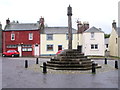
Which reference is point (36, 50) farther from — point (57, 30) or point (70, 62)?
point (70, 62)

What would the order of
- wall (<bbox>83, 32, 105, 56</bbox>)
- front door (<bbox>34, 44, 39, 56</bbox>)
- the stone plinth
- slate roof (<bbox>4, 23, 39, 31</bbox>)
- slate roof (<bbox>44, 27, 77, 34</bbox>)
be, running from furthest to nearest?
slate roof (<bbox>4, 23, 39, 31</bbox>) < slate roof (<bbox>44, 27, 77, 34</bbox>) < front door (<bbox>34, 44, 39, 56</bbox>) < wall (<bbox>83, 32, 105, 56</bbox>) < the stone plinth

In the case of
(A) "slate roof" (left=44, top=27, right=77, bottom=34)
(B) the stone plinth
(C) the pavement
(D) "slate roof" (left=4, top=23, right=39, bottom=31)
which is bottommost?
(C) the pavement

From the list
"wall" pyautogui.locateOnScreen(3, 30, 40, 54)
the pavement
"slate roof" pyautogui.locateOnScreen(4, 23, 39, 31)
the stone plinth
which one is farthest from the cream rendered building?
the pavement

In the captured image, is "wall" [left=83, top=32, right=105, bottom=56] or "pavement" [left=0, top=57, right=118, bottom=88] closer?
"pavement" [left=0, top=57, right=118, bottom=88]

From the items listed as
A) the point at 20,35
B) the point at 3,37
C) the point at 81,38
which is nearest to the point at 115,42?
the point at 81,38

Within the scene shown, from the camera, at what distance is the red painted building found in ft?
129

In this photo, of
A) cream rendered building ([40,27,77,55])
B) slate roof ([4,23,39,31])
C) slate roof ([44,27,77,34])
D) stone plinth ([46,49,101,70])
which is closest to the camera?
stone plinth ([46,49,101,70])

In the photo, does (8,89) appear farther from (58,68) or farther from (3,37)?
(3,37)

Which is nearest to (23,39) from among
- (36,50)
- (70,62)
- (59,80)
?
(36,50)

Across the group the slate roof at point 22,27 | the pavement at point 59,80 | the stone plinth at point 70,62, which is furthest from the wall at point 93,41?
the pavement at point 59,80

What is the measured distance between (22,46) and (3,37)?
506cm

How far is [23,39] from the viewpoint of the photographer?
3988 cm

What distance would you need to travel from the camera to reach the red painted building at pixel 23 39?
39359 mm

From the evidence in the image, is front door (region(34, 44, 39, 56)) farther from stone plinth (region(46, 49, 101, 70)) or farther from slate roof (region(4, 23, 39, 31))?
stone plinth (region(46, 49, 101, 70))
